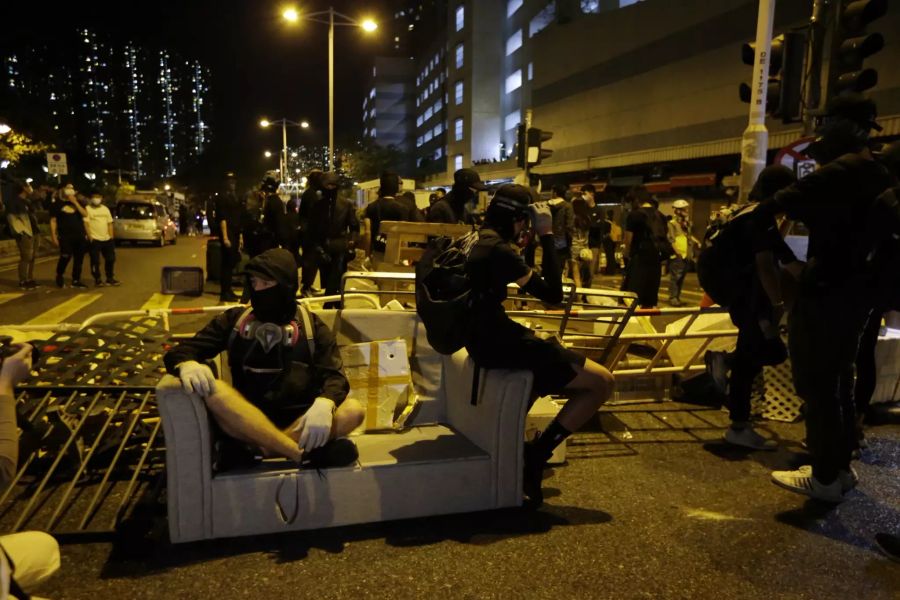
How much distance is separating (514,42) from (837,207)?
56.5 m

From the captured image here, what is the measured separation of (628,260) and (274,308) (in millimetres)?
6889

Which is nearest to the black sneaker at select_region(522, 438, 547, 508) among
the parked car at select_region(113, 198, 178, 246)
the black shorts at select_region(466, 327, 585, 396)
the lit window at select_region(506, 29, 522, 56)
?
the black shorts at select_region(466, 327, 585, 396)

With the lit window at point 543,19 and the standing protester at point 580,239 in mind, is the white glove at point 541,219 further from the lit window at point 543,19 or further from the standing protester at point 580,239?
the lit window at point 543,19

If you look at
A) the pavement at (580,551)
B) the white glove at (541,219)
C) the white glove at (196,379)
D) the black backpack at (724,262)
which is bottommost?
the pavement at (580,551)

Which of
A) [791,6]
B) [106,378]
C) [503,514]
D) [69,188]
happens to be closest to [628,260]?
[503,514]

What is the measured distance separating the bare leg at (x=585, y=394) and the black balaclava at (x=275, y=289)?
1.56 m

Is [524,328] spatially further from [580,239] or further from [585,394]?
[580,239]

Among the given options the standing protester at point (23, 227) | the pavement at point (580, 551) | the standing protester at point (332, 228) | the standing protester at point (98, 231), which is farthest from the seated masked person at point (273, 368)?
the standing protester at point (98, 231)

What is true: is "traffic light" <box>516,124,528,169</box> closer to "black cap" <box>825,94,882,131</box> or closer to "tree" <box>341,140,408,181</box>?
"black cap" <box>825,94,882,131</box>

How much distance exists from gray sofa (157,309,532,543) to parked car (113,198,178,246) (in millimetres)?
24510

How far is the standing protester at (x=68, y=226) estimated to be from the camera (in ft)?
39.9

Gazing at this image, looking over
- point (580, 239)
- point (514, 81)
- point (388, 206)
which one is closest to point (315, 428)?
point (388, 206)

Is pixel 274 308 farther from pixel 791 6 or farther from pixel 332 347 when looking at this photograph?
pixel 791 6

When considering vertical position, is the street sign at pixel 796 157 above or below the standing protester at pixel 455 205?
above
